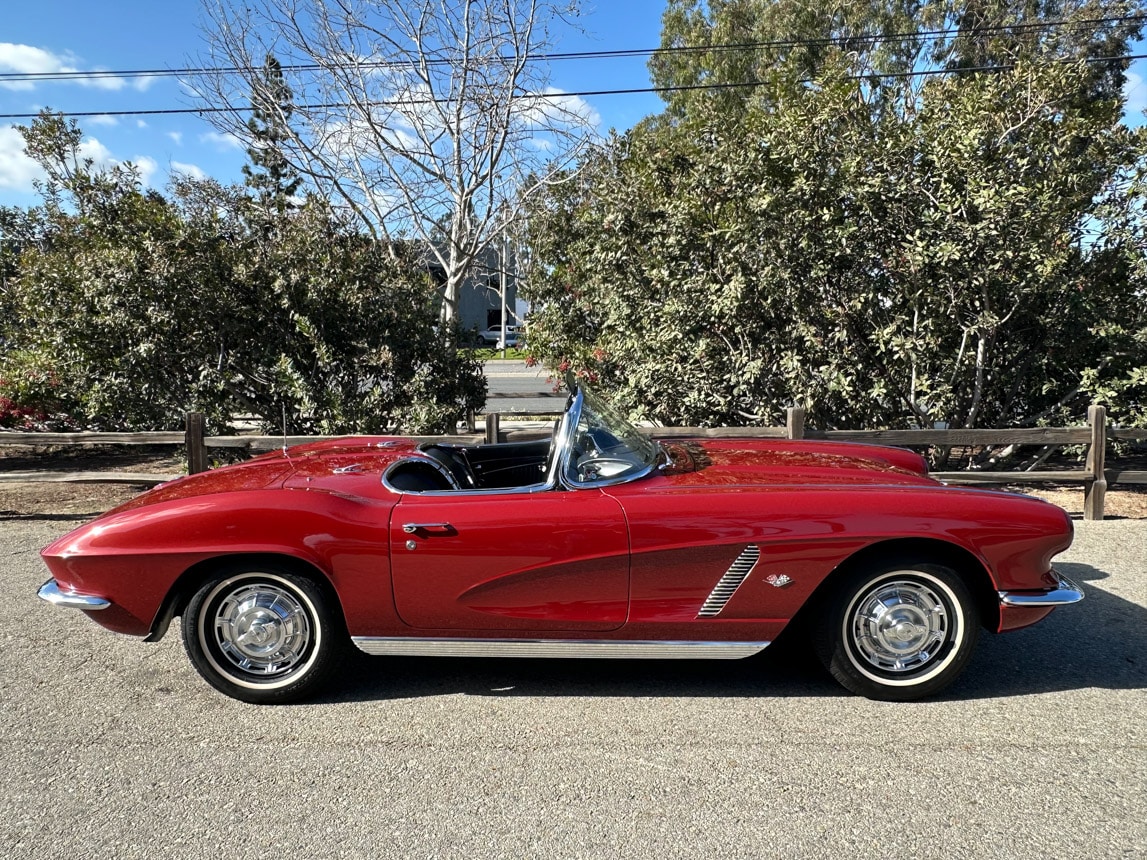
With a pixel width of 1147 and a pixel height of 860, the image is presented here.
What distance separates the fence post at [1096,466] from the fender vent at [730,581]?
4.92 metres

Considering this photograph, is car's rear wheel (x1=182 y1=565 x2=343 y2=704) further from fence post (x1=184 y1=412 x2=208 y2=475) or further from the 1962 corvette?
fence post (x1=184 y1=412 x2=208 y2=475)

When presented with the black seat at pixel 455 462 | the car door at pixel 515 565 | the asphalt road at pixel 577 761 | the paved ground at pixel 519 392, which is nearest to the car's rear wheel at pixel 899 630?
the asphalt road at pixel 577 761

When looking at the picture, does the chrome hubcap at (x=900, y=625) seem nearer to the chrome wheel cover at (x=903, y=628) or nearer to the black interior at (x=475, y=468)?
the chrome wheel cover at (x=903, y=628)

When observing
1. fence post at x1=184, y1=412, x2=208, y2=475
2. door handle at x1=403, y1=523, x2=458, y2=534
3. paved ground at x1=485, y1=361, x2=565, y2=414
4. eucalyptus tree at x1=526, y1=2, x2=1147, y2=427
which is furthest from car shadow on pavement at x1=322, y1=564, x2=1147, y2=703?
paved ground at x1=485, y1=361, x2=565, y2=414

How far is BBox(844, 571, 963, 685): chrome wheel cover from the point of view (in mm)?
3164

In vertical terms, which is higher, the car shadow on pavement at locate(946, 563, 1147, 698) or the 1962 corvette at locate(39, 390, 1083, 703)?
the 1962 corvette at locate(39, 390, 1083, 703)

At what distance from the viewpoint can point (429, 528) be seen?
124 inches

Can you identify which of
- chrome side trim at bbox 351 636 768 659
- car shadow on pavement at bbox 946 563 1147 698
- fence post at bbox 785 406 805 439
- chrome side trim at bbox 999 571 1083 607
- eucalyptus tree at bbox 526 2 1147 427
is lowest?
car shadow on pavement at bbox 946 563 1147 698

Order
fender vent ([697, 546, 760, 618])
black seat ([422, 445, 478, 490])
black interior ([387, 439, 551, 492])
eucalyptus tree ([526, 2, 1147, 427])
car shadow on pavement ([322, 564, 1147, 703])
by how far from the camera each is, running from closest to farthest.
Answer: fender vent ([697, 546, 760, 618])
car shadow on pavement ([322, 564, 1147, 703])
black interior ([387, 439, 551, 492])
black seat ([422, 445, 478, 490])
eucalyptus tree ([526, 2, 1147, 427])

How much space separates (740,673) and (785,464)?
1.01m

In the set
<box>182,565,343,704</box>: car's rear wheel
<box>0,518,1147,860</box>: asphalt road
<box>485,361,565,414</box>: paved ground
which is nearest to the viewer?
<box>0,518,1147,860</box>: asphalt road

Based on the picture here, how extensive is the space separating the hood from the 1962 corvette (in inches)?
5.1

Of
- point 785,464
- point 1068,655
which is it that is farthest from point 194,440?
point 1068,655

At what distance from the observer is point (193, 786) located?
104 inches
